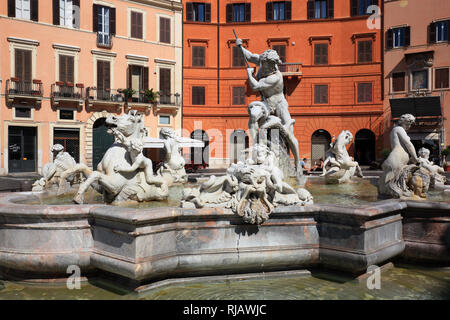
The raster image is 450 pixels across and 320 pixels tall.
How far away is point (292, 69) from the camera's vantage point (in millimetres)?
28766

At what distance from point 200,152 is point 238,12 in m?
10.7

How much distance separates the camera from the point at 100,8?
26.2 meters

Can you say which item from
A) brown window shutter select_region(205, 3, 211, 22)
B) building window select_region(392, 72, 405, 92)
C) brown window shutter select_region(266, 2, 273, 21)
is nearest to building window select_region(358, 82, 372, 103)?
building window select_region(392, 72, 405, 92)

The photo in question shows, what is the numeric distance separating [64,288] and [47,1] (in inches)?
963

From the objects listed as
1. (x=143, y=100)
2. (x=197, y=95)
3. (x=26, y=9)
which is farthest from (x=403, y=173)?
(x=197, y=95)

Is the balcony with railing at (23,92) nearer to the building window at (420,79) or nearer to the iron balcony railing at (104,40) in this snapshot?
the iron balcony railing at (104,40)

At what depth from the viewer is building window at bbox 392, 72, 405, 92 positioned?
88.7 feet

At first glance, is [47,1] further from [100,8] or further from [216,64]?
[216,64]

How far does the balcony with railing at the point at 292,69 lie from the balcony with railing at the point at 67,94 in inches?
539

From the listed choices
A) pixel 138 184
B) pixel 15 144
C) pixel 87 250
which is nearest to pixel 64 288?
pixel 87 250

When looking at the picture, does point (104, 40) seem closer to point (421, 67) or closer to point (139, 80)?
point (139, 80)
